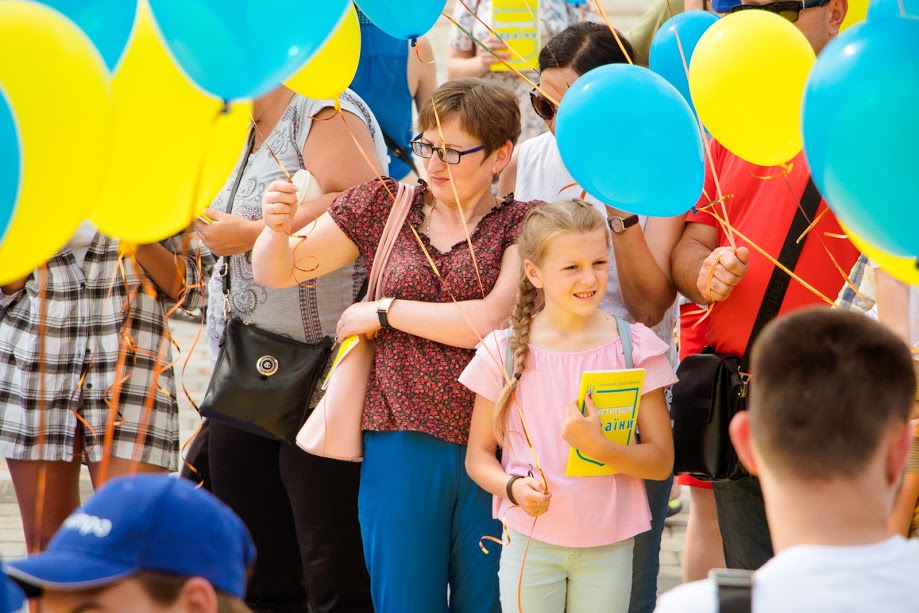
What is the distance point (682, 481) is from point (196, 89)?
1.84m

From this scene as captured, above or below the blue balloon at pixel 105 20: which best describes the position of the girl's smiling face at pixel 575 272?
below

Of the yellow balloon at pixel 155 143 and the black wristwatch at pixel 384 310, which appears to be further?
the black wristwatch at pixel 384 310

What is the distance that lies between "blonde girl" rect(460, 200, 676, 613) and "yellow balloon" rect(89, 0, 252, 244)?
910 mm

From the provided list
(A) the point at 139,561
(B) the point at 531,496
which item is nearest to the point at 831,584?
(A) the point at 139,561

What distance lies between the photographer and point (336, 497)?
361 centimetres

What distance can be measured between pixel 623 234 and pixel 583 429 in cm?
62

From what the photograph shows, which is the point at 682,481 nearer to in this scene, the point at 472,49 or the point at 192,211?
the point at 192,211

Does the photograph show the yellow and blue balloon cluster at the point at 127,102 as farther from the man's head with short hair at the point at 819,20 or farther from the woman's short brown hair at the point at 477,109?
the man's head with short hair at the point at 819,20

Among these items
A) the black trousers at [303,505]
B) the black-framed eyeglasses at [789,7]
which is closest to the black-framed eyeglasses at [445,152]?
the black-framed eyeglasses at [789,7]

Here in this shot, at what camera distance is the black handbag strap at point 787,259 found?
122 inches

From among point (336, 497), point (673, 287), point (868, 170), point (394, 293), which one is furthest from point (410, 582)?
point (868, 170)

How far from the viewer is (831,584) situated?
1.56 meters

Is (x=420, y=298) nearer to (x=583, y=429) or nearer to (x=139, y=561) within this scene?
(x=583, y=429)

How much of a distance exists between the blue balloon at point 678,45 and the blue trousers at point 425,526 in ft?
4.09
